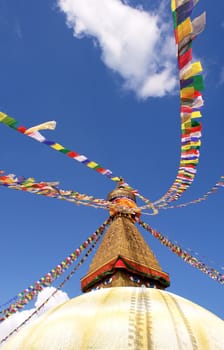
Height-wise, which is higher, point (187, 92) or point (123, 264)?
point (187, 92)

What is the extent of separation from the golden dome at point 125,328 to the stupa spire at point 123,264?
3723 millimetres

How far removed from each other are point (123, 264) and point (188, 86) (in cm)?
663

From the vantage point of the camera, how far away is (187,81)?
4.81 meters

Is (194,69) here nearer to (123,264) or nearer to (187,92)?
(187,92)

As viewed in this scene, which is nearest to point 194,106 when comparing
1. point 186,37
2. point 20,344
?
point 186,37

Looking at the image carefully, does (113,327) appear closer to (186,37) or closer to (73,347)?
(73,347)

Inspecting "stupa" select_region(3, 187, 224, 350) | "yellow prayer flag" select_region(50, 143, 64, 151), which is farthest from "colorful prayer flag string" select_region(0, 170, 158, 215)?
"stupa" select_region(3, 187, 224, 350)

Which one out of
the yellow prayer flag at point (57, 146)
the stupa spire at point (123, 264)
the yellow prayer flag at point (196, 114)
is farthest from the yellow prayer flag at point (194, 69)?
the stupa spire at point (123, 264)

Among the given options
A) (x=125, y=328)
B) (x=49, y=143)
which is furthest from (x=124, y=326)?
(x=49, y=143)

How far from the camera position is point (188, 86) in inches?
195

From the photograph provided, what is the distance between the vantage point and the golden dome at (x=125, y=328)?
4.29 metres

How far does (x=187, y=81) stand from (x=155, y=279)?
7784 mm

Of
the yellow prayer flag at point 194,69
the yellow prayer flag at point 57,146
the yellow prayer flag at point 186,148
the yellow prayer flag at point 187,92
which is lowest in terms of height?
the yellow prayer flag at point 57,146

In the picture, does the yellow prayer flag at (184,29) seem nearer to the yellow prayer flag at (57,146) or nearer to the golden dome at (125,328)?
the yellow prayer flag at (57,146)
